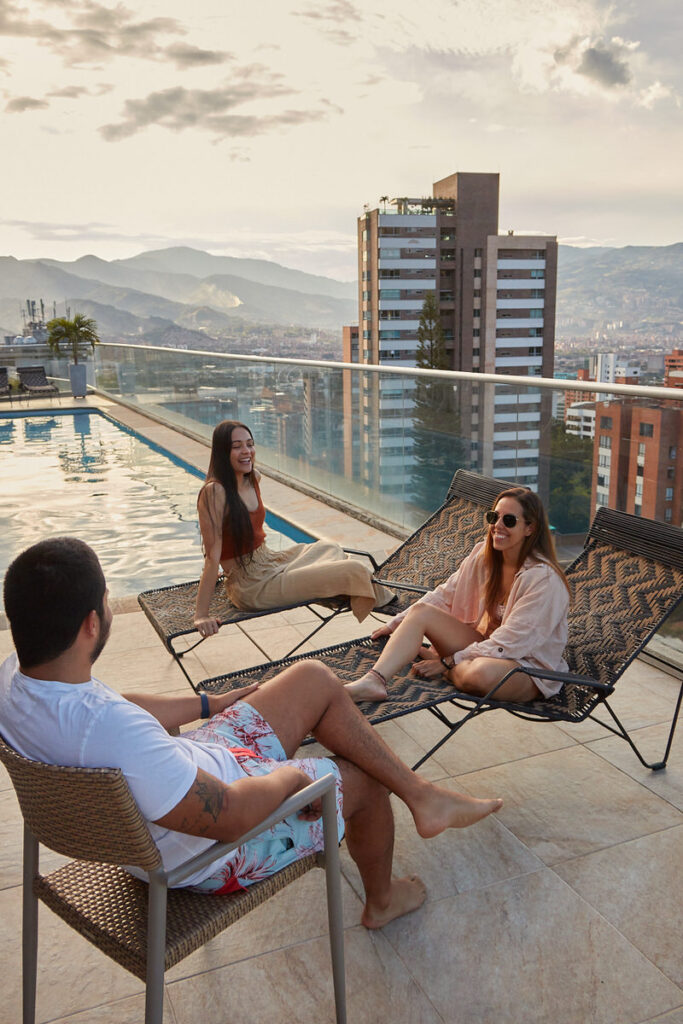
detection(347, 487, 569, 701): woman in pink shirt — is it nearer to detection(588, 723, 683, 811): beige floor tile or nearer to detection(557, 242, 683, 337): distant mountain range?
detection(588, 723, 683, 811): beige floor tile

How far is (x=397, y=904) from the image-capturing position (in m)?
2.07

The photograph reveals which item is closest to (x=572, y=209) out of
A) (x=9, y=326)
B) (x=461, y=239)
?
(x=461, y=239)

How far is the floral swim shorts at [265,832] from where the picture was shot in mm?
1636

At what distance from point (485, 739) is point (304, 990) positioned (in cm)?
129

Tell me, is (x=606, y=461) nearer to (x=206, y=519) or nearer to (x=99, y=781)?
(x=206, y=519)

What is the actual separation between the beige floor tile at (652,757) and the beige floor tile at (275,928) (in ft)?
Result: 3.54

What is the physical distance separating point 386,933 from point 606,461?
2485mm

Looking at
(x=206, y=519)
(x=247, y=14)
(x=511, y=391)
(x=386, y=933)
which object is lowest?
(x=386, y=933)

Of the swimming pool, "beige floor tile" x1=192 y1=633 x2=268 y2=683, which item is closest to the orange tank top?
"beige floor tile" x1=192 y1=633 x2=268 y2=683

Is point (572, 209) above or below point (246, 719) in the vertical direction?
above

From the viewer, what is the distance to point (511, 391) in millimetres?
4684

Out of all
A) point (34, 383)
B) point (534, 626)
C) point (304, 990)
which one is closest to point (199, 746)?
point (304, 990)

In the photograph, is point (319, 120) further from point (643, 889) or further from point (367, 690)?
point (643, 889)

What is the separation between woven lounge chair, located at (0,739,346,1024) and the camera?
1.35 m
